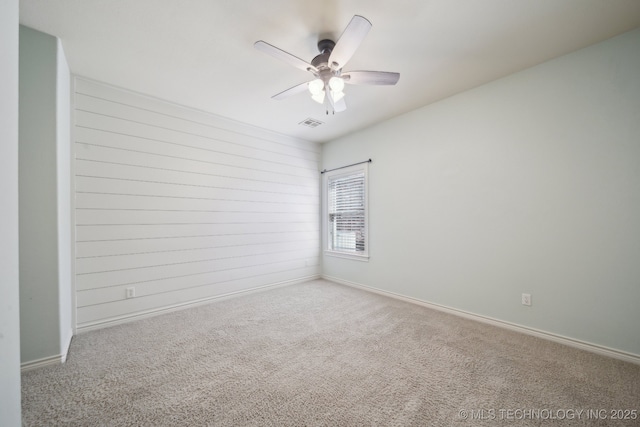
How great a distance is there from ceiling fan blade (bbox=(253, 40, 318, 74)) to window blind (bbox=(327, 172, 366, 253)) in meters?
2.33

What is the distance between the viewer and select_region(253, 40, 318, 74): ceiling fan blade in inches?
68.2

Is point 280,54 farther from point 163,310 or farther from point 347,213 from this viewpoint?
point 163,310

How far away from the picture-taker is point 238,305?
11.0 feet

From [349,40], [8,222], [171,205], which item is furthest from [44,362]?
[349,40]

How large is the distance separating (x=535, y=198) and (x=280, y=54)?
269cm

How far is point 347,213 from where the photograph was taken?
4.39 meters

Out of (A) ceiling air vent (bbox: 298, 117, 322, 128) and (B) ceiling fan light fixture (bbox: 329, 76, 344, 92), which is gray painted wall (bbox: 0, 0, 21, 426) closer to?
(B) ceiling fan light fixture (bbox: 329, 76, 344, 92)

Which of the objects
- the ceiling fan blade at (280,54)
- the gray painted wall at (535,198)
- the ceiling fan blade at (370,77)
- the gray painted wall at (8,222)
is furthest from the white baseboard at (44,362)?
the gray painted wall at (535,198)

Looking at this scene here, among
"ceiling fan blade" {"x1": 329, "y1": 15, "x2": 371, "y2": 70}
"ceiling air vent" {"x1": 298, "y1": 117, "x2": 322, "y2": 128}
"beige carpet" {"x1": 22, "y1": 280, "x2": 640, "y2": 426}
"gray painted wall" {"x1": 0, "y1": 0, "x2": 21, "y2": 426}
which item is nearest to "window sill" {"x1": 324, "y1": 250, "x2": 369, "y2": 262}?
"beige carpet" {"x1": 22, "y1": 280, "x2": 640, "y2": 426}

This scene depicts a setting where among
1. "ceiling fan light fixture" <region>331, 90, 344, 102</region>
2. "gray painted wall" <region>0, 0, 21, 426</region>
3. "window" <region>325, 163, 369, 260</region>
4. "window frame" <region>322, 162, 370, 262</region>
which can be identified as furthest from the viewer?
"window" <region>325, 163, 369, 260</region>

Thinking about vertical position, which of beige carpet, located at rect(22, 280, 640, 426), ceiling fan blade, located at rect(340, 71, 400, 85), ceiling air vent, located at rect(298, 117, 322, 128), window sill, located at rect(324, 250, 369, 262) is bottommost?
beige carpet, located at rect(22, 280, 640, 426)

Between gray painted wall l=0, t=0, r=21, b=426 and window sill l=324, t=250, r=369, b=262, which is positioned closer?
gray painted wall l=0, t=0, r=21, b=426

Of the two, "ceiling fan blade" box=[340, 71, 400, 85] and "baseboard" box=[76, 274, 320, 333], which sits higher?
"ceiling fan blade" box=[340, 71, 400, 85]

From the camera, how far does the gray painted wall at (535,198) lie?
202 cm
